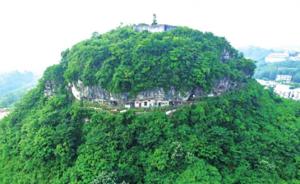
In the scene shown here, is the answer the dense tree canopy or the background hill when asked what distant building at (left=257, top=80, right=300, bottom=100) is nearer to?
the dense tree canopy

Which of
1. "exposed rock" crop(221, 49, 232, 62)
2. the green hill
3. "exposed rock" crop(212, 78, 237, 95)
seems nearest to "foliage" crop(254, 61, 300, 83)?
"exposed rock" crop(221, 49, 232, 62)

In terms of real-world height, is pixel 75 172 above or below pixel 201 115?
below

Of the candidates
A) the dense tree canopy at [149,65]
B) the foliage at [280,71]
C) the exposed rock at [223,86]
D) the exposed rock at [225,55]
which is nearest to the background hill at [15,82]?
the dense tree canopy at [149,65]

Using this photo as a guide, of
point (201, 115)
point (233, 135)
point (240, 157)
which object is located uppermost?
point (201, 115)

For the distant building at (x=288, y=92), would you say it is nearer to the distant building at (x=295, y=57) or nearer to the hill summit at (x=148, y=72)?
the hill summit at (x=148, y=72)

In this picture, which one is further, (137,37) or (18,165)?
(137,37)

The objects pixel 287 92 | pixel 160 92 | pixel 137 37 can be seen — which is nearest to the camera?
pixel 160 92

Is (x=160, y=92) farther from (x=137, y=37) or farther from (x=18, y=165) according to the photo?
(x=18, y=165)

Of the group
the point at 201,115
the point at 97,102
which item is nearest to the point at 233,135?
the point at 201,115

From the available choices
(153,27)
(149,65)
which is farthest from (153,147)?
(153,27)
